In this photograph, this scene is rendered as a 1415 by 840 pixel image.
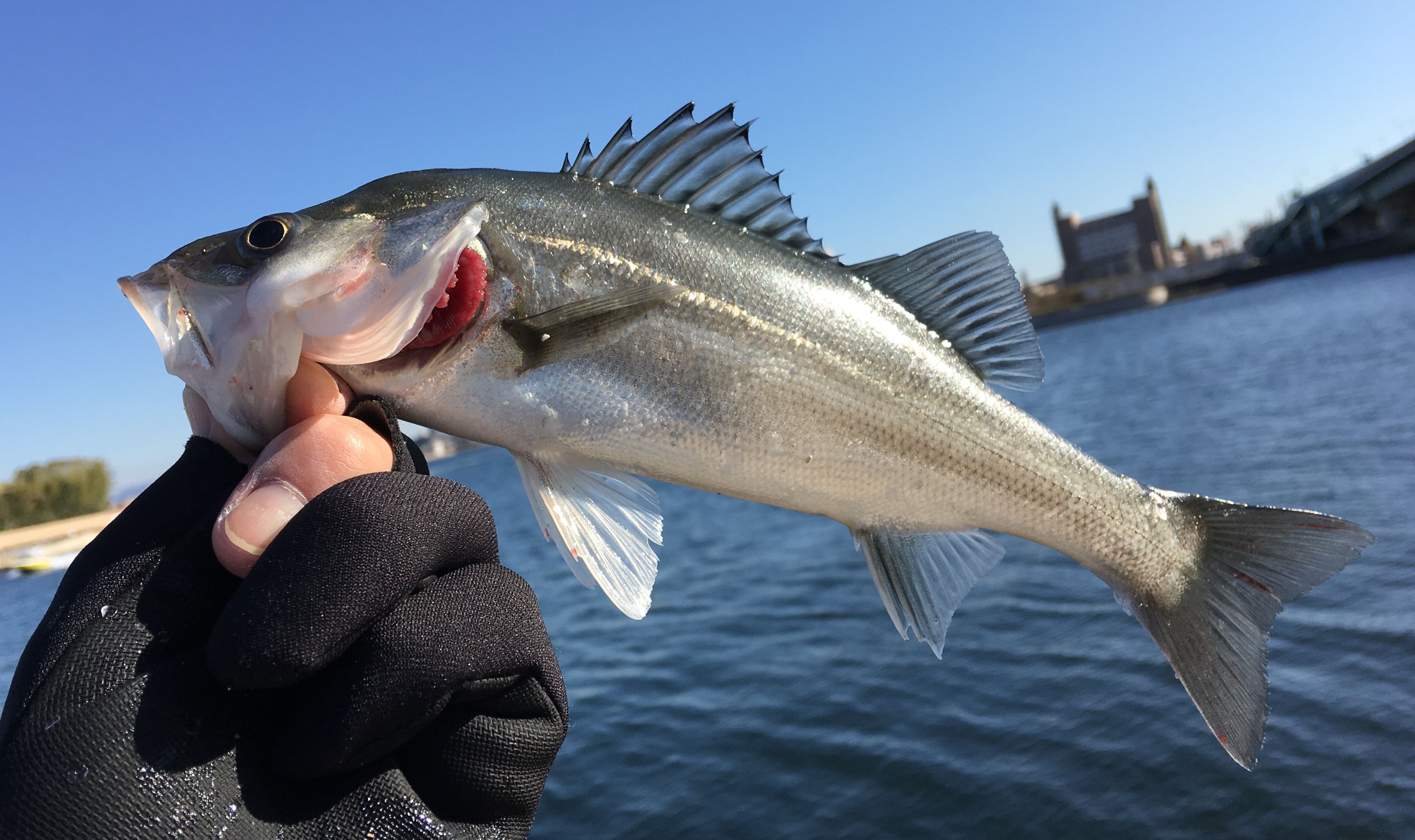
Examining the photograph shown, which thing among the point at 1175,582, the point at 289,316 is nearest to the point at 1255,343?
the point at 1175,582

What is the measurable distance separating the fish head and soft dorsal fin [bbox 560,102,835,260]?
24.5 inches

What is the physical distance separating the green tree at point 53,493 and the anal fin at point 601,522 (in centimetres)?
8429

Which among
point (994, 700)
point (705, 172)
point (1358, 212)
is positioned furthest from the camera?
point (1358, 212)

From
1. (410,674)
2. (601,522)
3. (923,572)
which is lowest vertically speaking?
(923,572)

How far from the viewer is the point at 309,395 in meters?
A: 2.21

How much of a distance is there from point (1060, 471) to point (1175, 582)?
718 mm

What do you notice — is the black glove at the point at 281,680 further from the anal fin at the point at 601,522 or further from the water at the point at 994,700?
the water at the point at 994,700

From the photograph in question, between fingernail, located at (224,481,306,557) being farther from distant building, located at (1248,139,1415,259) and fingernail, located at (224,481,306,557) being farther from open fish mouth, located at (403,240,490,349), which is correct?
distant building, located at (1248,139,1415,259)

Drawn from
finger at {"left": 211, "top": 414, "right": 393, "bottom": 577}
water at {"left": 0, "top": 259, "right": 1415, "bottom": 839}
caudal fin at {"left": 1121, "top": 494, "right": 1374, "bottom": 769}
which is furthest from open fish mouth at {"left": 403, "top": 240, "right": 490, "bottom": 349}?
water at {"left": 0, "top": 259, "right": 1415, "bottom": 839}

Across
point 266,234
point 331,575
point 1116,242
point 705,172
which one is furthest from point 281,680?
point 1116,242

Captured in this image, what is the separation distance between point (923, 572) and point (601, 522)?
49.3 inches

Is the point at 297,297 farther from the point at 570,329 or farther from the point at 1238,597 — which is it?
the point at 1238,597

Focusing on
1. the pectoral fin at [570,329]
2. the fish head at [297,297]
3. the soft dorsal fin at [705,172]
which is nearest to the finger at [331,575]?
the fish head at [297,297]

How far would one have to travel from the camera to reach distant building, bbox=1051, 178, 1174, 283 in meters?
130
